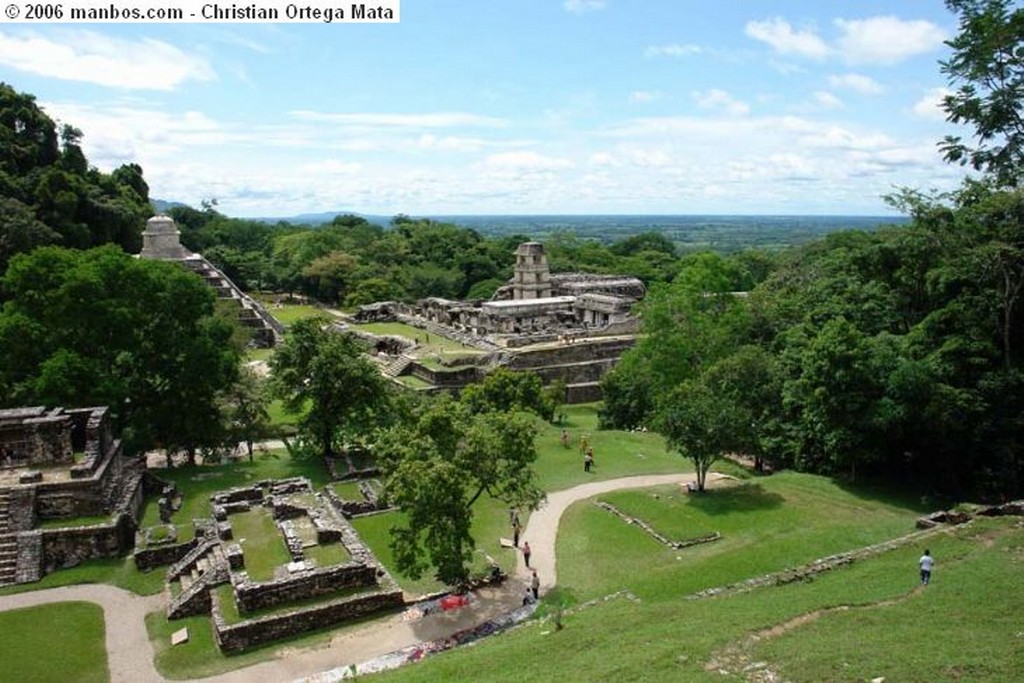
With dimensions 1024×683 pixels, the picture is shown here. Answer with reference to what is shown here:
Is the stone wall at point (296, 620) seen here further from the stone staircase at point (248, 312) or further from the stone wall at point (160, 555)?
the stone staircase at point (248, 312)

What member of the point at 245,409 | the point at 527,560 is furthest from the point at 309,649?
the point at 245,409

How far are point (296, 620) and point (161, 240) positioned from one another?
51168mm

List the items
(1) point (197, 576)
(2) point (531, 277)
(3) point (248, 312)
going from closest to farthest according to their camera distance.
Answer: (1) point (197, 576), (3) point (248, 312), (2) point (531, 277)

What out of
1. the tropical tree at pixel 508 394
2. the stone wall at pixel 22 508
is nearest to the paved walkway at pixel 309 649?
the stone wall at pixel 22 508

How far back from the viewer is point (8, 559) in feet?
60.5

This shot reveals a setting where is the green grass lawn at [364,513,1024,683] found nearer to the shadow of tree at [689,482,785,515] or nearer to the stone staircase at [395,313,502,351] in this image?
the shadow of tree at [689,482,785,515]

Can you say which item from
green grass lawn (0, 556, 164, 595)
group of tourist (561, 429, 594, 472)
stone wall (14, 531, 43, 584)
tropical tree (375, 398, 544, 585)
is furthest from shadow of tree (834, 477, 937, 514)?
stone wall (14, 531, 43, 584)

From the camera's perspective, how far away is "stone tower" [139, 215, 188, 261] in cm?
5841

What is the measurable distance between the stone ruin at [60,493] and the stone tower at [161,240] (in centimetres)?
3950

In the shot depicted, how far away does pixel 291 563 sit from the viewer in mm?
17297

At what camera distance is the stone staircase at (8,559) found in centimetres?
1802

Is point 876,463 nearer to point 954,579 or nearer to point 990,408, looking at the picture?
point 990,408

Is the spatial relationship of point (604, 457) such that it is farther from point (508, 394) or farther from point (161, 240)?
point (161, 240)

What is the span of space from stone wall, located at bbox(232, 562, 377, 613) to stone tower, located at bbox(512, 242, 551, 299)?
4502 cm
